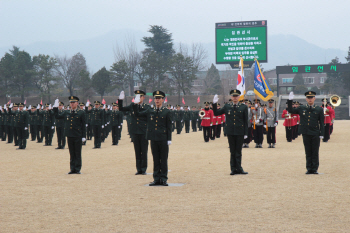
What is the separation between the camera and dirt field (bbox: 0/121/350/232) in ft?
18.7

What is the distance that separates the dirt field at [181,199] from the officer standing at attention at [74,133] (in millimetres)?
389

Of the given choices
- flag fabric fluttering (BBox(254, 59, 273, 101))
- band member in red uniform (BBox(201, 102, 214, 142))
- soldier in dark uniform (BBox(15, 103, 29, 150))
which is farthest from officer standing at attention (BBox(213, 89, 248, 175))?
soldier in dark uniform (BBox(15, 103, 29, 150))

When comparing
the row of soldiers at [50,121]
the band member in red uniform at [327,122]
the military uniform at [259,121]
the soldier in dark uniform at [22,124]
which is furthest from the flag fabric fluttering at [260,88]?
the soldier in dark uniform at [22,124]

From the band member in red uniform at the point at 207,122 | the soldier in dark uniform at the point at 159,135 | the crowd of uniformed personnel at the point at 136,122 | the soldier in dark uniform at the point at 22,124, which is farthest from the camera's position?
the band member in red uniform at the point at 207,122

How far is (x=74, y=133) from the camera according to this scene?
11.1 metres

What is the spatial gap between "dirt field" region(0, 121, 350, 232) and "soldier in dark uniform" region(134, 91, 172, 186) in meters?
0.45

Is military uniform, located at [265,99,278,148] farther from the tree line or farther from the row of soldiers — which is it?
the tree line

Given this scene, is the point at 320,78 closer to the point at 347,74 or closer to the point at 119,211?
the point at 347,74

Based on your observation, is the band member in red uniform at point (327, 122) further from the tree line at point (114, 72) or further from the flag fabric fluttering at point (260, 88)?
the tree line at point (114, 72)

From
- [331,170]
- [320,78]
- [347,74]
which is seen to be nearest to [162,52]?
[347,74]

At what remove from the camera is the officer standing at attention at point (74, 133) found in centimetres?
1083

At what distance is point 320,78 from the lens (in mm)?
111812

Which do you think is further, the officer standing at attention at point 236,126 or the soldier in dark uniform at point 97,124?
the soldier in dark uniform at point 97,124

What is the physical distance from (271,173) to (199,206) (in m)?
3.93
